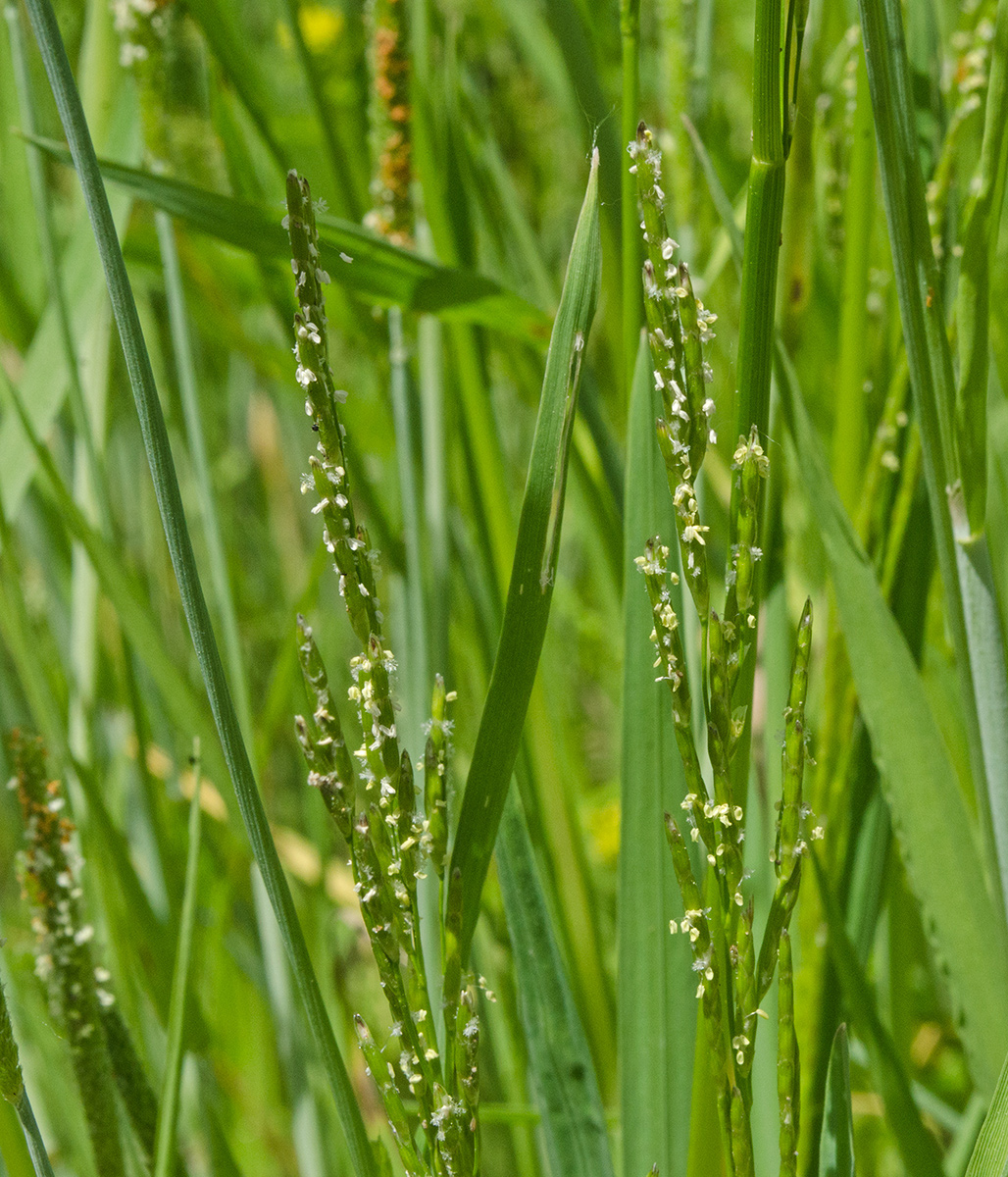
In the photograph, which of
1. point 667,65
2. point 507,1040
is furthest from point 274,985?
point 667,65

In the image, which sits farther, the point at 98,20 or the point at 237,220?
the point at 98,20

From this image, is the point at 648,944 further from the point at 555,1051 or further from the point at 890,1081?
the point at 890,1081

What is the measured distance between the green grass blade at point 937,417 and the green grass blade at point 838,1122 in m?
0.11

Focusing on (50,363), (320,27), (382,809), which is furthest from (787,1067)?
(320,27)

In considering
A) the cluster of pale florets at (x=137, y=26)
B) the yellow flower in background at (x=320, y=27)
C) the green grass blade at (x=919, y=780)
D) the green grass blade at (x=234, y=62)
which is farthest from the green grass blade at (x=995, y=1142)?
the yellow flower in background at (x=320, y=27)

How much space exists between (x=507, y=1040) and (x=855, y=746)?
285 mm

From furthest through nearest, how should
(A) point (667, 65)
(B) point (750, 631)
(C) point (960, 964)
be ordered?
(A) point (667, 65) < (C) point (960, 964) < (B) point (750, 631)

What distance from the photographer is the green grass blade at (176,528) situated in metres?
0.27

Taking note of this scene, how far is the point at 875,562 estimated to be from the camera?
0.51 metres

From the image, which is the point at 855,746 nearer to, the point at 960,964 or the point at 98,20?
the point at 960,964

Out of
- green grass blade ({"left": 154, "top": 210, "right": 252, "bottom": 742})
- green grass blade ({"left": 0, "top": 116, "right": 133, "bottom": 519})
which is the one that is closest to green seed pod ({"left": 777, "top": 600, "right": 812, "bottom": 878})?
green grass blade ({"left": 154, "top": 210, "right": 252, "bottom": 742})

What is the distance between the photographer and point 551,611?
1.91 ft

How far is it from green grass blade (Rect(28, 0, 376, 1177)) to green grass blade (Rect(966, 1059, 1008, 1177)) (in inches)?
7.2

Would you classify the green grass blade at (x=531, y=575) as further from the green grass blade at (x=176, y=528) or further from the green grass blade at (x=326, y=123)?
the green grass blade at (x=326, y=123)
